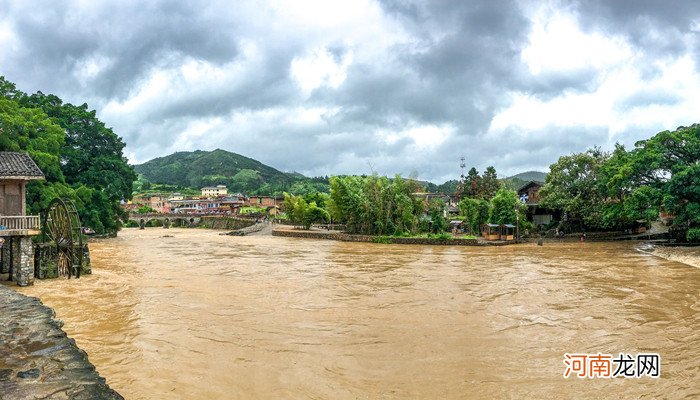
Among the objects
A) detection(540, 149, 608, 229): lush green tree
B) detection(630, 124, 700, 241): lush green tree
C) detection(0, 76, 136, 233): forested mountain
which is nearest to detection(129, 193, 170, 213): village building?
detection(0, 76, 136, 233): forested mountain

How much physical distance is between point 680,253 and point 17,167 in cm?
3751

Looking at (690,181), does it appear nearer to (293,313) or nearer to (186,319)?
(293,313)

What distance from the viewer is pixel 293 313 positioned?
15562 mm

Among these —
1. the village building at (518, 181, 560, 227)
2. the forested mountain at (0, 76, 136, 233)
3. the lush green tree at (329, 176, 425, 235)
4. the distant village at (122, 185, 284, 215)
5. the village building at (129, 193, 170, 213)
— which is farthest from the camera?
the village building at (129, 193, 170, 213)

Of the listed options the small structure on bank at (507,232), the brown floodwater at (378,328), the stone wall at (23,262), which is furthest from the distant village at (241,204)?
the stone wall at (23,262)

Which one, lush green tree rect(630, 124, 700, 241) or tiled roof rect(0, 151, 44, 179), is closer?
tiled roof rect(0, 151, 44, 179)

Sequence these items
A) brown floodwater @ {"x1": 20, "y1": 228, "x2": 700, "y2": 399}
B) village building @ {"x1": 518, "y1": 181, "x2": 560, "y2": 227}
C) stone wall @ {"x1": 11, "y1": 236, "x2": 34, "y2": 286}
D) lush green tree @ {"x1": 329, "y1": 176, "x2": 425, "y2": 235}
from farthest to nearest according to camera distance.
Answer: village building @ {"x1": 518, "y1": 181, "x2": 560, "y2": 227}, lush green tree @ {"x1": 329, "y1": 176, "x2": 425, "y2": 235}, stone wall @ {"x1": 11, "y1": 236, "x2": 34, "y2": 286}, brown floodwater @ {"x1": 20, "y1": 228, "x2": 700, "y2": 399}

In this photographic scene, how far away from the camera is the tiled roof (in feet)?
66.8

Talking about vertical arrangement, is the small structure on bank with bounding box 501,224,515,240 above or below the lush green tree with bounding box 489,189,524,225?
below

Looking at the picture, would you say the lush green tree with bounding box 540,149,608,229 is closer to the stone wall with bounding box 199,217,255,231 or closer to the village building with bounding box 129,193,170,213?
the stone wall with bounding box 199,217,255,231

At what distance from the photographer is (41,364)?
739 centimetres

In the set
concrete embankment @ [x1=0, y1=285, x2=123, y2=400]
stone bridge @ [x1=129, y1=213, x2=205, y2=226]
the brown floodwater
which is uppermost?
stone bridge @ [x1=129, y1=213, x2=205, y2=226]

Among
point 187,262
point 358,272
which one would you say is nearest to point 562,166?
point 358,272

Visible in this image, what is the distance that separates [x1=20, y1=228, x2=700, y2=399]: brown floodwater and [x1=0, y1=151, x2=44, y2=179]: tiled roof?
15.9 feet
